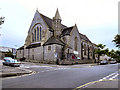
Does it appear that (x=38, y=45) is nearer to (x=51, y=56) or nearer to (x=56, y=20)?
(x=51, y=56)

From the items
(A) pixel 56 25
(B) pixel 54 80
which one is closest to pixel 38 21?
(A) pixel 56 25

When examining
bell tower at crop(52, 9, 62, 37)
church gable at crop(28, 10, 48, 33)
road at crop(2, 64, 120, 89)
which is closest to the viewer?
road at crop(2, 64, 120, 89)

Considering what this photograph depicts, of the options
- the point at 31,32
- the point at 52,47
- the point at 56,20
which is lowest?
the point at 52,47

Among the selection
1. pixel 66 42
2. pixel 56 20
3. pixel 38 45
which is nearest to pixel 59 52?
pixel 66 42

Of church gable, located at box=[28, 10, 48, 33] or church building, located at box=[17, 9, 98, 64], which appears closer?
church building, located at box=[17, 9, 98, 64]

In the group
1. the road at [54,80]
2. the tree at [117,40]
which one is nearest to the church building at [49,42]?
the tree at [117,40]

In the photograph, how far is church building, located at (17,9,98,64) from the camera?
4226 centimetres

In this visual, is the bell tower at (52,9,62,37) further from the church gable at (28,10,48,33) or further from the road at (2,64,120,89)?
the road at (2,64,120,89)

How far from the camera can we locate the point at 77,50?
53094mm

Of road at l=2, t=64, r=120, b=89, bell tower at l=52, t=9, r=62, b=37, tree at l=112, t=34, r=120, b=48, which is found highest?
bell tower at l=52, t=9, r=62, b=37

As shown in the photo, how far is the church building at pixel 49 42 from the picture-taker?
42.3 metres

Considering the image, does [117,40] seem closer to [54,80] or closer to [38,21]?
[54,80]

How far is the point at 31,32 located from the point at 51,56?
1788 centimetres

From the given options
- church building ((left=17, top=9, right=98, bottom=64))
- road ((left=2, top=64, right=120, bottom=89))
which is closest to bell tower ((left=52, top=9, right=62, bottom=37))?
church building ((left=17, top=9, right=98, bottom=64))
